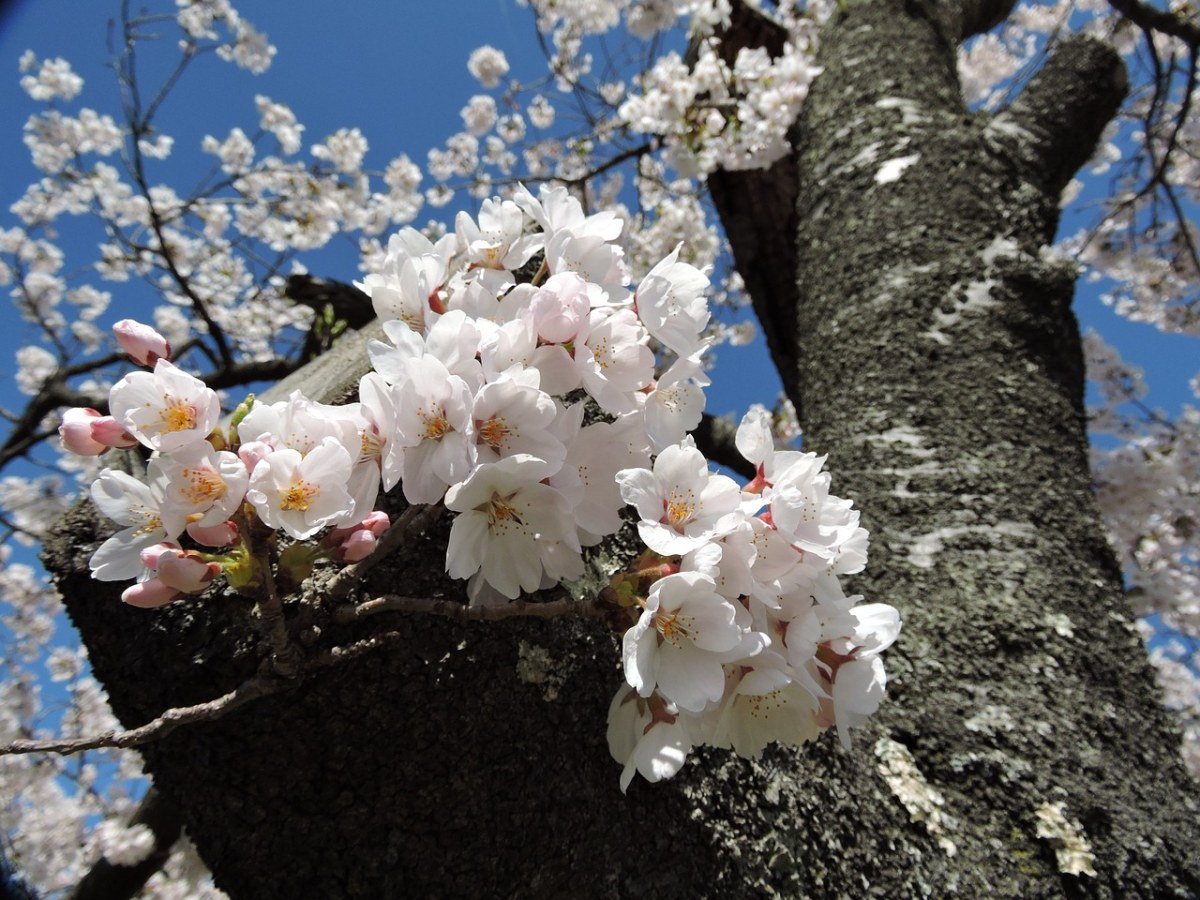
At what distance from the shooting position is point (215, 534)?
57cm

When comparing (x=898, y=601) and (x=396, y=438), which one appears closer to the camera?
(x=396, y=438)

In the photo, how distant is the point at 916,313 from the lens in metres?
1.54

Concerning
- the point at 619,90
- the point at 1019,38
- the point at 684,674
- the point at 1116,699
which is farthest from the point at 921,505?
the point at 1019,38

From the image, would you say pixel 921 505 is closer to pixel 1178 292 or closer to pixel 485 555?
pixel 485 555

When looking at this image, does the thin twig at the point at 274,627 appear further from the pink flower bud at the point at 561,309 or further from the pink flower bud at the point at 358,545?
the pink flower bud at the point at 561,309

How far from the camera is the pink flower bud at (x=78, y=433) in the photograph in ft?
1.96

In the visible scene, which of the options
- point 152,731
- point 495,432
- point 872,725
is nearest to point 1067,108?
point 872,725

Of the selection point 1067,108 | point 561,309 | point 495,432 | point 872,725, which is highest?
point 1067,108

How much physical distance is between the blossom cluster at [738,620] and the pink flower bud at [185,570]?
1.19 ft

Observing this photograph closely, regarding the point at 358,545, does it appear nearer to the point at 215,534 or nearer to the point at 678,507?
the point at 215,534

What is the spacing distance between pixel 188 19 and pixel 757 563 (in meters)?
7.27

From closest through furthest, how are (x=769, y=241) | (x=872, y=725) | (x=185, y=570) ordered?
1. (x=185, y=570)
2. (x=872, y=725)
3. (x=769, y=241)

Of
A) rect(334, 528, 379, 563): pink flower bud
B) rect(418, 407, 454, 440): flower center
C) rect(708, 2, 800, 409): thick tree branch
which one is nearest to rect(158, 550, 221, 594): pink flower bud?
rect(334, 528, 379, 563): pink flower bud

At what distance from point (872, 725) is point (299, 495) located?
2.91 ft
